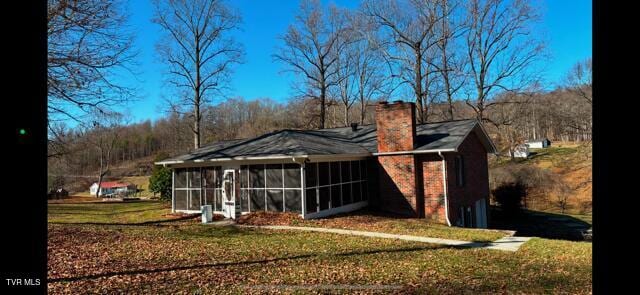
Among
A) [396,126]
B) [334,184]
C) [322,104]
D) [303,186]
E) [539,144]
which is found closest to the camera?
[303,186]

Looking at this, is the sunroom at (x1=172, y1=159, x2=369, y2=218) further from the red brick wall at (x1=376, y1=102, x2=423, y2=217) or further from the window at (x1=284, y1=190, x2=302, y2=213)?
the red brick wall at (x1=376, y1=102, x2=423, y2=217)

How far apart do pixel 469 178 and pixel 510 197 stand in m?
7.25

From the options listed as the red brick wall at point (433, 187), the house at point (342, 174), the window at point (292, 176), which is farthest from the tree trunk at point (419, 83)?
the window at point (292, 176)

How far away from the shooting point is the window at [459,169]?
19228 mm

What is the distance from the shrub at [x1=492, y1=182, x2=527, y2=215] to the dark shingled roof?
520 cm

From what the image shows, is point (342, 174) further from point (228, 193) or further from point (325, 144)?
point (228, 193)

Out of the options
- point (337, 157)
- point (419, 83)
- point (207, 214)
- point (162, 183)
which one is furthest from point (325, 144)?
point (419, 83)

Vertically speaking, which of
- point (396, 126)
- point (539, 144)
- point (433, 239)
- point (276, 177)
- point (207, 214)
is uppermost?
point (539, 144)

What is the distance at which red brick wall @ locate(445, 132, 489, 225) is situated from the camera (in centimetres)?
1817

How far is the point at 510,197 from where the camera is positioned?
2578cm

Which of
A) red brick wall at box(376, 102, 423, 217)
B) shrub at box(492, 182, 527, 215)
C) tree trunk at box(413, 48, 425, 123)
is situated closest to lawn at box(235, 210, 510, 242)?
red brick wall at box(376, 102, 423, 217)
